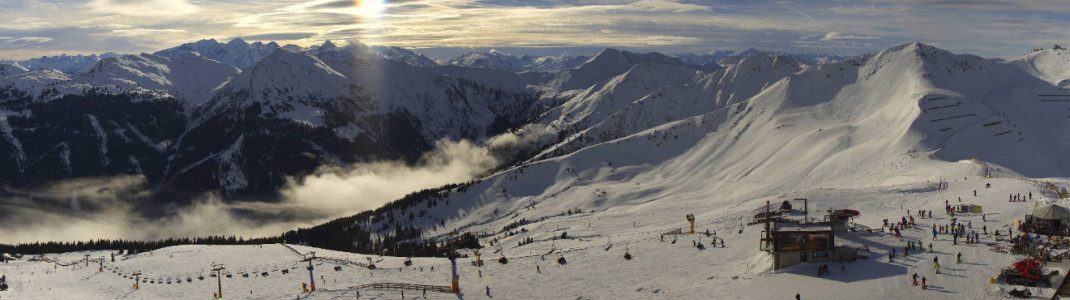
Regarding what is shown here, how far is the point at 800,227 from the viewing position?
67875 mm

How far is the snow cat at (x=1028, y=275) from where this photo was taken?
53.9 metres

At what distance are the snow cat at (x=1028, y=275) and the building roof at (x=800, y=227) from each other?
48.6 feet

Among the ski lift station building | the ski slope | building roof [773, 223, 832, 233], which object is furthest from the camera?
building roof [773, 223, 832, 233]

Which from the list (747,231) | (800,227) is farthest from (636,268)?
(747,231)

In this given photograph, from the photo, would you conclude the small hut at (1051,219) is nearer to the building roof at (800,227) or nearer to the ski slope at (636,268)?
the ski slope at (636,268)

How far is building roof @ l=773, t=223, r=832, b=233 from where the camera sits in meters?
66.2

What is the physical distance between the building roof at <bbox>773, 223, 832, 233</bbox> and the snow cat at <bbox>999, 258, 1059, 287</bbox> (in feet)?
48.6

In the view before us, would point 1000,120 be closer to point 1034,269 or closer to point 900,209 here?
point 900,209

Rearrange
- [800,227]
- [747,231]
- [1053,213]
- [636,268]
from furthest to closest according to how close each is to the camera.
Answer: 1. [747,231]
2. [636,268]
3. [1053,213]
4. [800,227]

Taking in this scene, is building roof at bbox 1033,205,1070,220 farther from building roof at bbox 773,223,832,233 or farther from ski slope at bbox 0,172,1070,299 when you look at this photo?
building roof at bbox 773,223,832,233

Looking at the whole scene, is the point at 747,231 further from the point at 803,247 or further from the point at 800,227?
the point at 803,247

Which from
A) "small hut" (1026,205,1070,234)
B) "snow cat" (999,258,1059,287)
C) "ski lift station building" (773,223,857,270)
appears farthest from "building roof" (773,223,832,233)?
"small hut" (1026,205,1070,234)

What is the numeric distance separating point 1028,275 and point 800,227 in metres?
18.7

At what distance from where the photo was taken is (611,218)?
141125 millimetres
